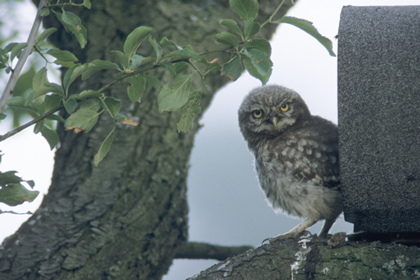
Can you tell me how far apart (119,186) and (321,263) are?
4.38ft

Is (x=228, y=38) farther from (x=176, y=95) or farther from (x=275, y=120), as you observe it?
(x=275, y=120)

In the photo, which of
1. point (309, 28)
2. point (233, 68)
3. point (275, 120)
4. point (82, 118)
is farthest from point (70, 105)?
point (275, 120)

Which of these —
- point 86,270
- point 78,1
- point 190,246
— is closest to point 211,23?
point 78,1

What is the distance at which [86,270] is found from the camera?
266cm

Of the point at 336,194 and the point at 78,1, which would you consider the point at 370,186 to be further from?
the point at 78,1

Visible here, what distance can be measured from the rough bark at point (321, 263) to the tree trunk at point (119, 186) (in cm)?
96

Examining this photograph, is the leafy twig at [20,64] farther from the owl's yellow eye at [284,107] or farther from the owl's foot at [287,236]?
the owl's yellow eye at [284,107]

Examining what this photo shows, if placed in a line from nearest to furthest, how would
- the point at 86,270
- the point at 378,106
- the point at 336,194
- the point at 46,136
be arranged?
the point at 46,136 < the point at 378,106 < the point at 336,194 < the point at 86,270

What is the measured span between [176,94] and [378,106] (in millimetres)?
689

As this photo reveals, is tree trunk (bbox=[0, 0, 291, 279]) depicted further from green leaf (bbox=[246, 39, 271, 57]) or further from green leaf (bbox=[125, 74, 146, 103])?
green leaf (bbox=[246, 39, 271, 57])

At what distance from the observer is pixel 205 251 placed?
3.16m

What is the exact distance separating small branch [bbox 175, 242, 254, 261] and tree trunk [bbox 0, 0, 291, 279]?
5 cm

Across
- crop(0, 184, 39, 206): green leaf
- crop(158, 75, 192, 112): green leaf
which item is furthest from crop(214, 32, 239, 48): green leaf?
crop(0, 184, 39, 206): green leaf

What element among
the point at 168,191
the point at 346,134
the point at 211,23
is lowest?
the point at 346,134
